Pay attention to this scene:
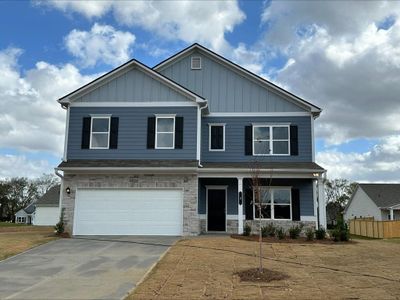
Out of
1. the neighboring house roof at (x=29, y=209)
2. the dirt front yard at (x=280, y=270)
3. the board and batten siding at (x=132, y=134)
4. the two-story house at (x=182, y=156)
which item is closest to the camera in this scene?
the dirt front yard at (x=280, y=270)

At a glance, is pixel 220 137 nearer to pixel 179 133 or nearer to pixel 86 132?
pixel 179 133

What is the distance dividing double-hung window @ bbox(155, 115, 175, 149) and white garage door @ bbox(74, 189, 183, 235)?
82.2 inches

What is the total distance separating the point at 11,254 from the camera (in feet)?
45.3

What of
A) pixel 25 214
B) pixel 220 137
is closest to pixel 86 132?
pixel 220 137

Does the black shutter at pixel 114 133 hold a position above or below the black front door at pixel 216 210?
above

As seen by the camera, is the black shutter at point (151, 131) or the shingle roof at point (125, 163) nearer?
the shingle roof at point (125, 163)

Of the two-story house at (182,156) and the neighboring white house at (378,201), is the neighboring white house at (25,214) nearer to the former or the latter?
the neighboring white house at (378,201)

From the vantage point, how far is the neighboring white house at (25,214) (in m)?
61.5

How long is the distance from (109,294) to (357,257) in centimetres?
804

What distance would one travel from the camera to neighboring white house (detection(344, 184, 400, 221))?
40344 millimetres

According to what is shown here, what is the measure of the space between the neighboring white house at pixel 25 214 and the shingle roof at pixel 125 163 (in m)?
47.1

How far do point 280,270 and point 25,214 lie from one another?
2320 inches

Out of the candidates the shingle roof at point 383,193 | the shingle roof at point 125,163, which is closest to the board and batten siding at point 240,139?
the shingle roof at point 125,163

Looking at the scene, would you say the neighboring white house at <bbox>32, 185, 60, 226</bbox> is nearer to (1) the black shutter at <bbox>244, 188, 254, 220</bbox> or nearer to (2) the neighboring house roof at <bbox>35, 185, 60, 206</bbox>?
(2) the neighboring house roof at <bbox>35, 185, 60, 206</bbox>
